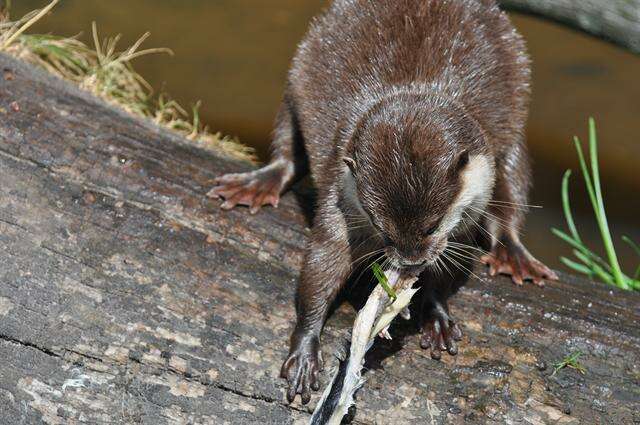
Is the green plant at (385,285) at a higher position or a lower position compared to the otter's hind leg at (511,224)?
lower

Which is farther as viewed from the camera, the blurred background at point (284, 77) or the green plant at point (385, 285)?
the blurred background at point (284, 77)

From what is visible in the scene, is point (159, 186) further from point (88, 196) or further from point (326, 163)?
point (326, 163)

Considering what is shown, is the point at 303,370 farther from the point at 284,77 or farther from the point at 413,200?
the point at 284,77

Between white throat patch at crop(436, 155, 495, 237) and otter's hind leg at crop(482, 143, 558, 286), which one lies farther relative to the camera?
otter's hind leg at crop(482, 143, 558, 286)

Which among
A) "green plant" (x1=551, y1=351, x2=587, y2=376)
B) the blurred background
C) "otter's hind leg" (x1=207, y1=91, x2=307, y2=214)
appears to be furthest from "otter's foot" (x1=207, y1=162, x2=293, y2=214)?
the blurred background

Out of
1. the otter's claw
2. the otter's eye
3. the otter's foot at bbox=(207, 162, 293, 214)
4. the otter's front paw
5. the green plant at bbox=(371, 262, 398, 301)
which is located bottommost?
the otter's front paw

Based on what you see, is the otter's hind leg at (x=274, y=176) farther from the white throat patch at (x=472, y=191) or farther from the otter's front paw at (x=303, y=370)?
the white throat patch at (x=472, y=191)

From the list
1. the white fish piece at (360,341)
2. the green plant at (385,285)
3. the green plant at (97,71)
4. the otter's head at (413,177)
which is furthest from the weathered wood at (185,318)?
the green plant at (97,71)

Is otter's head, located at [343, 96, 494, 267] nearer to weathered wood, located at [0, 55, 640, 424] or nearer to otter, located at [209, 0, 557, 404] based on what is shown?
otter, located at [209, 0, 557, 404]
